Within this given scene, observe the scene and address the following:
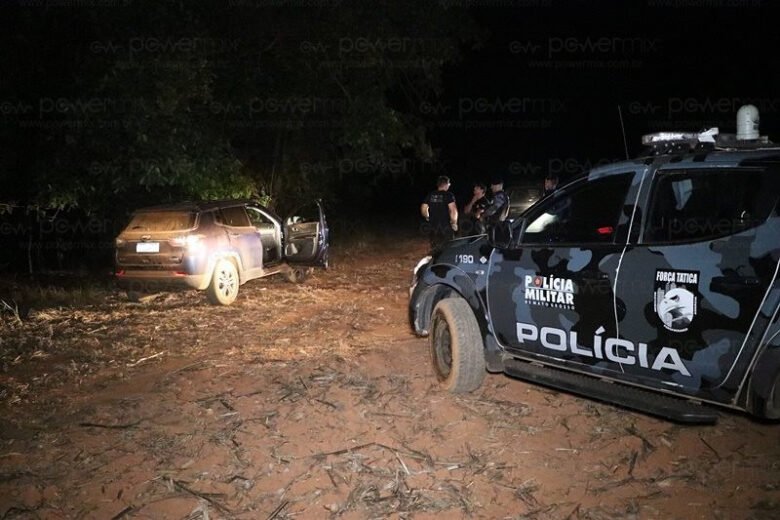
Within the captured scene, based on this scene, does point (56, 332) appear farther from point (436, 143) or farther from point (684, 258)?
point (436, 143)

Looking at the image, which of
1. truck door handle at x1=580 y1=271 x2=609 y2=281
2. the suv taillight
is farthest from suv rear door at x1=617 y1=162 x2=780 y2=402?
the suv taillight

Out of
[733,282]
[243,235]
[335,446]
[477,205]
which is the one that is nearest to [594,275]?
[733,282]

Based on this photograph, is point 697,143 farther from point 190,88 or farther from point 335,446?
point 190,88

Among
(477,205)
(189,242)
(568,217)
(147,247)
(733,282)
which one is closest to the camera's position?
(733,282)

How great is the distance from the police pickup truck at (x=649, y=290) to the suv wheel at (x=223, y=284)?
5220 mm

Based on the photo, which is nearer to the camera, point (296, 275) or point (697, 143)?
point (697, 143)

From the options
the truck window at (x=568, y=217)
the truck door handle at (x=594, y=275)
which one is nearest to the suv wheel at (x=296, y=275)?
the truck window at (x=568, y=217)

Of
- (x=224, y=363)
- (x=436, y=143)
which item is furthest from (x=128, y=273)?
(x=436, y=143)

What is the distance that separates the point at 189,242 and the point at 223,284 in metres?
0.95

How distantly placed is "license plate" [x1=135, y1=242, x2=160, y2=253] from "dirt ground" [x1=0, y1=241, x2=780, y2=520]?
2.46 metres

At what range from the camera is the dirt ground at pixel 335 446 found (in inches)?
160

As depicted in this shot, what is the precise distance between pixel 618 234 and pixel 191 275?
6687mm

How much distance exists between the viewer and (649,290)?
4.17 m

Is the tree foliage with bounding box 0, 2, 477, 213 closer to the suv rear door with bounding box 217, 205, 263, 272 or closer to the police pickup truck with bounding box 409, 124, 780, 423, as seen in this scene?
the suv rear door with bounding box 217, 205, 263, 272
